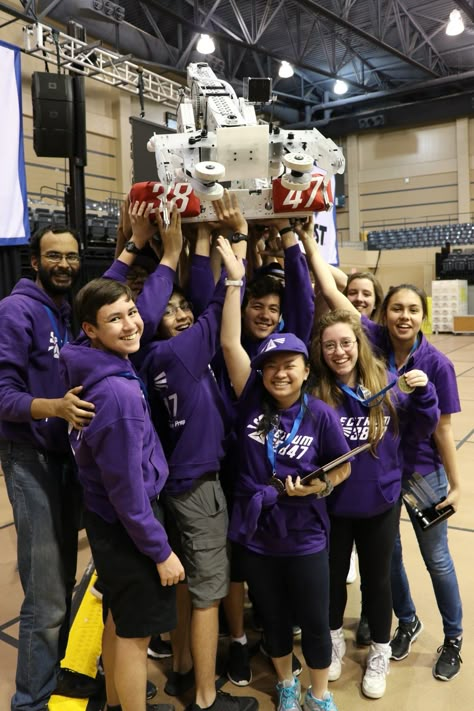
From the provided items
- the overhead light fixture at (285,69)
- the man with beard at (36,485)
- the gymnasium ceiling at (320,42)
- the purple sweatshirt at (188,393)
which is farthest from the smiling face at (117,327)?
the overhead light fixture at (285,69)

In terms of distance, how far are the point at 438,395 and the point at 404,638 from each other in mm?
975

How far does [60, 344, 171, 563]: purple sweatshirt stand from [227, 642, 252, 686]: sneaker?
785mm

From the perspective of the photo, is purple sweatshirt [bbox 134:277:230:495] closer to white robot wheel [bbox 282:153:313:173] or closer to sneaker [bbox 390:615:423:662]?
white robot wheel [bbox 282:153:313:173]

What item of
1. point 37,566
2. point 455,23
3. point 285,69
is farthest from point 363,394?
point 285,69

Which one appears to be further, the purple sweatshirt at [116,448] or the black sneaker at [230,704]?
the black sneaker at [230,704]

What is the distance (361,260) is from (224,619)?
53.1 feet

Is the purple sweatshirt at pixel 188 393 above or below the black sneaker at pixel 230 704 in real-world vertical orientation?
above

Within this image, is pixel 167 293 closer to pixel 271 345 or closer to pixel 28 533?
pixel 271 345

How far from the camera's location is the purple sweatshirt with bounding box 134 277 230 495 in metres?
1.67

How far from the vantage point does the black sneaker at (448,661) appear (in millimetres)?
1910

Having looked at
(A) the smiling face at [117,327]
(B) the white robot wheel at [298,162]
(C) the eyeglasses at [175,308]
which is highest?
(B) the white robot wheel at [298,162]

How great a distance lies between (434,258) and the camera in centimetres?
1672

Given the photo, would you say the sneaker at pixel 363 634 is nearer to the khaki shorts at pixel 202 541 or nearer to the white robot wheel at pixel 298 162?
the khaki shorts at pixel 202 541

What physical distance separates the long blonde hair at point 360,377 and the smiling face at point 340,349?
2 centimetres
